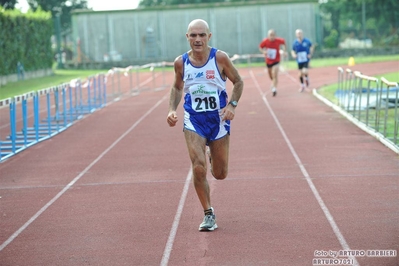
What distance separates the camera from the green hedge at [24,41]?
117ft

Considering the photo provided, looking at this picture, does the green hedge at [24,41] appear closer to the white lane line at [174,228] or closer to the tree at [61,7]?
the white lane line at [174,228]

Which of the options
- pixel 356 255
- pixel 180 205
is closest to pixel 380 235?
pixel 356 255

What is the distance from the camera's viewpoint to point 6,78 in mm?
35344

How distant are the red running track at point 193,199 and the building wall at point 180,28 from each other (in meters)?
35.3

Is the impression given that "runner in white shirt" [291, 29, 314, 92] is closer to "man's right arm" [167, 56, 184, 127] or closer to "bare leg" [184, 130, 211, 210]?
"man's right arm" [167, 56, 184, 127]

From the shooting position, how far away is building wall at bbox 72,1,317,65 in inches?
2079

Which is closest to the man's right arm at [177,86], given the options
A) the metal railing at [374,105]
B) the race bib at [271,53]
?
the metal railing at [374,105]

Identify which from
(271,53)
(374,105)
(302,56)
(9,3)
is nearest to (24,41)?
(302,56)

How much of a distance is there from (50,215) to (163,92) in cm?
2068

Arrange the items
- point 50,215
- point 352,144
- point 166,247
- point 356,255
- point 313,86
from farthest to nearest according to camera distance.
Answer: point 313,86 → point 352,144 → point 50,215 → point 166,247 → point 356,255

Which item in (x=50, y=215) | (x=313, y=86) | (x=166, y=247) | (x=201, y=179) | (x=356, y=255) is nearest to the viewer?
(x=356, y=255)

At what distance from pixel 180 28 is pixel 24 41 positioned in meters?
14.9

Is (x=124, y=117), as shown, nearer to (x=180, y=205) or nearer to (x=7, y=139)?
(x=7, y=139)

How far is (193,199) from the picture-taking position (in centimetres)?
989
